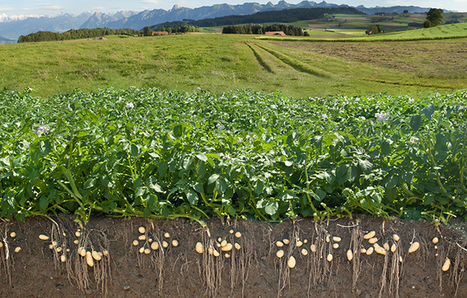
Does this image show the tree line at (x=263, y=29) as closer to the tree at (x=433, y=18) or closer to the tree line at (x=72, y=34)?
the tree at (x=433, y=18)

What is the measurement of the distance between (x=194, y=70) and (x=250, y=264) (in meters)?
16.7

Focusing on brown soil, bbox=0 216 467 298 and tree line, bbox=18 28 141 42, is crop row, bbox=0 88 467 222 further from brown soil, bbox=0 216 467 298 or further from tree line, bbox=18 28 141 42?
tree line, bbox=18 28 141 42

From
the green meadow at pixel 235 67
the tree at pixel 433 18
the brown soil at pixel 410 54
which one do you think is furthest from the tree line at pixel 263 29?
the tree at pixel 433 18

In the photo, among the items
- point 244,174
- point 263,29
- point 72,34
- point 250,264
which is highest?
point 72,34

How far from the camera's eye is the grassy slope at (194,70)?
14.4m

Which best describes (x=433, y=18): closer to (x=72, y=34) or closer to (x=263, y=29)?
(x=263, y=29)

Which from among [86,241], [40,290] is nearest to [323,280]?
[86,241]

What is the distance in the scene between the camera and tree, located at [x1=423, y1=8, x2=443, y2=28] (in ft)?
83.5

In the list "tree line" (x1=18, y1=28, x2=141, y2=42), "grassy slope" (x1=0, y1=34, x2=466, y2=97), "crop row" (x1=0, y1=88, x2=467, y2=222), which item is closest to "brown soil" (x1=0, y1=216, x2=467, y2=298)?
"crop row" (x1=0, y1=88, x2=467, y2=222)

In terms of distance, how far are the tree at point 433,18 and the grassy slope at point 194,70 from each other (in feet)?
40.4

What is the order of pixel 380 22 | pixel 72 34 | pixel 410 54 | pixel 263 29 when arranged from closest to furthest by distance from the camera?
pixel 410 54 < pixel 380 22 < pixel 263 29 < pixel 72 34

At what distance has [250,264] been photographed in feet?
6.65

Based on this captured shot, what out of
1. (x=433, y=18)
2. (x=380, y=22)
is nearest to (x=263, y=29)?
(x=380, y=22)

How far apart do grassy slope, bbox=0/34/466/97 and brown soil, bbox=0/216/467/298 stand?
11578 millimetres
